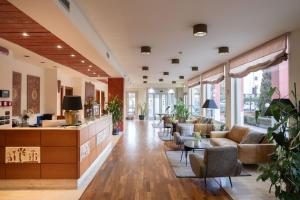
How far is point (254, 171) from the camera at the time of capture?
509 cm

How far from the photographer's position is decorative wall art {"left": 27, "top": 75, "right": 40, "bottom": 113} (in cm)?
778

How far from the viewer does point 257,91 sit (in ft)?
21.8

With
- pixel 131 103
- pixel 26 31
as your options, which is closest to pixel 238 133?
pixel 26 31

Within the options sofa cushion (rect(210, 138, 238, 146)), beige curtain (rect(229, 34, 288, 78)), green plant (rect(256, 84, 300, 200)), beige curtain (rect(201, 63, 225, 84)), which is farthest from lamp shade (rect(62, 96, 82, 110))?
beige curtain (rect(201, 63, 225, 84))

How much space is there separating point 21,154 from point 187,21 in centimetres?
362

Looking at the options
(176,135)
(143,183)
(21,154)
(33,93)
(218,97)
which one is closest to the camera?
(21,154)

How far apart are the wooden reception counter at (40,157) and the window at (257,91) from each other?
3.97m

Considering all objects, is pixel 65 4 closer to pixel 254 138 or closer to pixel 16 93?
pixel 254 138

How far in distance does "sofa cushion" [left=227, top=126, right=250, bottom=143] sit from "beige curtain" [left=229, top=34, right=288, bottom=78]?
4.92 ft

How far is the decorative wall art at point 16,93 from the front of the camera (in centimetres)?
692

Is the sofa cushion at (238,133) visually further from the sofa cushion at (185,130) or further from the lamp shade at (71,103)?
the lamp shade at (71,103)

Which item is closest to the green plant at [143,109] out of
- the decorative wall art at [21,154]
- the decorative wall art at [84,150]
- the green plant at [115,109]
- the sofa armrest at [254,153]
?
the green plant at [115,109]

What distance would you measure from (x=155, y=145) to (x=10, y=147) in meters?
4.81

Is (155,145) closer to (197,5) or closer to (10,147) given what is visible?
(10,147)
